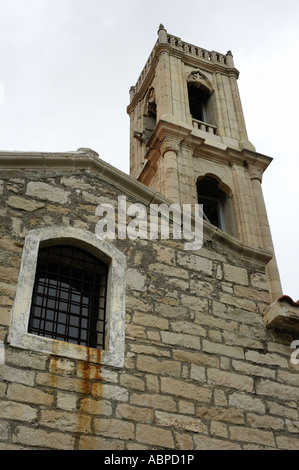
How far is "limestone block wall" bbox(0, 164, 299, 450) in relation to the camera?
19.5 ft

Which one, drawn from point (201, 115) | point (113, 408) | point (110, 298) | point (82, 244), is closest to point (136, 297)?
point (110, 298)

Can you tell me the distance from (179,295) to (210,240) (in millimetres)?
1079

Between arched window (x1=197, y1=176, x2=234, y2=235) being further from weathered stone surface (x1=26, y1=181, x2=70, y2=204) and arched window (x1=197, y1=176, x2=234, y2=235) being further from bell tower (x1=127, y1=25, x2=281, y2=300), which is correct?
weathered stone surface (x1=26, y1=181, x2=70, y2=204)

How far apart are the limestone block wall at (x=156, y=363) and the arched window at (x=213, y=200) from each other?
11.0 meters

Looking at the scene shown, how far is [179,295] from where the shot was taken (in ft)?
24.2

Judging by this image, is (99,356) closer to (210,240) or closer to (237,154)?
(210,240)

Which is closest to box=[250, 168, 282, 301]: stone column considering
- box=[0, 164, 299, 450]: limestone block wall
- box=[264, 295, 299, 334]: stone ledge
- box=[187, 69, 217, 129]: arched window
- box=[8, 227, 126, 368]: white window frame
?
box=[187, 69, 217, 129]: arched window

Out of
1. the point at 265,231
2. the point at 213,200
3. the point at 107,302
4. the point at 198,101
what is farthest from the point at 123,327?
the point at 198,101

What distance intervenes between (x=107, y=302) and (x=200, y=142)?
13.1m

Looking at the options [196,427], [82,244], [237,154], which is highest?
[237,154]

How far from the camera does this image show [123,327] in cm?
677

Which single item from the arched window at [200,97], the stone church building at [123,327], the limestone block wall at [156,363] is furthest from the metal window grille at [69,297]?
the arched window at [200,97]

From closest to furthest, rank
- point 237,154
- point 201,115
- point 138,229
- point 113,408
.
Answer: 1. point 113,408
2. point 138,229
3. point 237,154
4. point 201,115

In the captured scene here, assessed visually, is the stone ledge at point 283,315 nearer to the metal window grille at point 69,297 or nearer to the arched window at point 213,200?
the metal window grille at point 69,297
